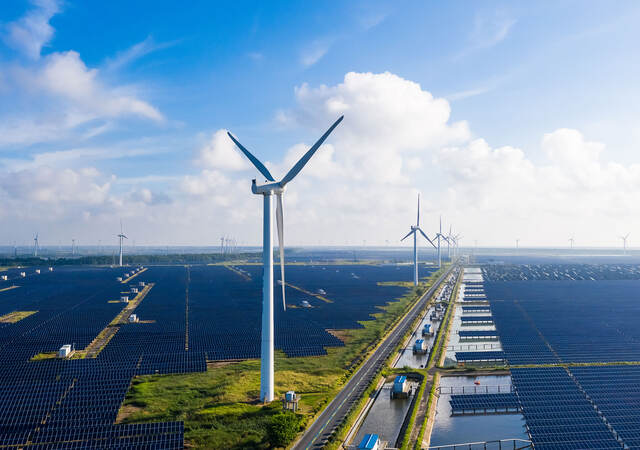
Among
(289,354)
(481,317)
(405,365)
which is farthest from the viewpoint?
(481,317)

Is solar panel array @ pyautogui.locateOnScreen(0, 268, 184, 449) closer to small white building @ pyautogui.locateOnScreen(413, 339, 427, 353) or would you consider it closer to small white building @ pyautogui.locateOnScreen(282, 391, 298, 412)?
small white building @ pyautogui.locateOnScreen(282, 391, 298, 412)

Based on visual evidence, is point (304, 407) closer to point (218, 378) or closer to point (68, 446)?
point (218, 378)

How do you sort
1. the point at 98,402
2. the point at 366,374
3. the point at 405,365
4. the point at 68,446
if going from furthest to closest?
the point at 405,365 → the point at 366,374 → the point at 98,402 → the point at 68,446

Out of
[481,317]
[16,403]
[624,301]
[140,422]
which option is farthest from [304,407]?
[624,301]

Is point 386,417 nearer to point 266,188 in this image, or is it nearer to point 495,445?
point 495,445

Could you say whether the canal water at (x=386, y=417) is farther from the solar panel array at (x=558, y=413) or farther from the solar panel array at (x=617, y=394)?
the solar panel array at (x=617, y=394)

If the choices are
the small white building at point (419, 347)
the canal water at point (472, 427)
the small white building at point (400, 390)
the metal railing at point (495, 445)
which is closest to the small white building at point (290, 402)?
the small white building at point (400, 390)
